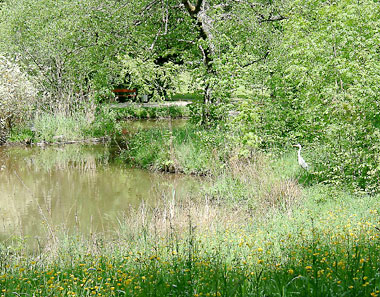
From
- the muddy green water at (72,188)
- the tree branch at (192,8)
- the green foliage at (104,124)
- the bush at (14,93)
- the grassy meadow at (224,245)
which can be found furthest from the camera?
the green foliage at (104,124)

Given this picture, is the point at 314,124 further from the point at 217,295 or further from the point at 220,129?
the point at 217,295

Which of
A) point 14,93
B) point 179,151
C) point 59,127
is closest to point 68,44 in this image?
point 14,93

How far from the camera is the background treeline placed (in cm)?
787

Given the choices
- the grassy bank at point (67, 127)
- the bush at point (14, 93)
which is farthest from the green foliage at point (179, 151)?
the bush at point (14, 93)

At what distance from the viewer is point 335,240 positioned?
4.52 metres

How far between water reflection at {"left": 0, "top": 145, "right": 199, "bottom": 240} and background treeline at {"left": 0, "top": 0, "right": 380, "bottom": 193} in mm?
1863

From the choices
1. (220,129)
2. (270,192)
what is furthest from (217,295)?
(220,129)

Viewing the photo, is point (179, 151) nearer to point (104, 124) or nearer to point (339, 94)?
point (104, 124)

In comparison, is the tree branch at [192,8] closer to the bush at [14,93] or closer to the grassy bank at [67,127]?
the grassy bank at [67,127]

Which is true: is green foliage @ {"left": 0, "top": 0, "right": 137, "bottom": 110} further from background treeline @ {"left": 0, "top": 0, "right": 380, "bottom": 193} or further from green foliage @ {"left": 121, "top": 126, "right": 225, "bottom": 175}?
green foliage @ {"left": 121, "top": 126, "right": 225, "bottom": 175}

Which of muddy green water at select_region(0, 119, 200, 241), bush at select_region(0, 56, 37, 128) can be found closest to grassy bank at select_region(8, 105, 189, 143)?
bush at select_region(0, 56, 37, 128)

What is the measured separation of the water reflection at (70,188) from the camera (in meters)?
8.43

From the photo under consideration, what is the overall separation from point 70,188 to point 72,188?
1.9 inches

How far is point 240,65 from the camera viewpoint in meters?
12.2
